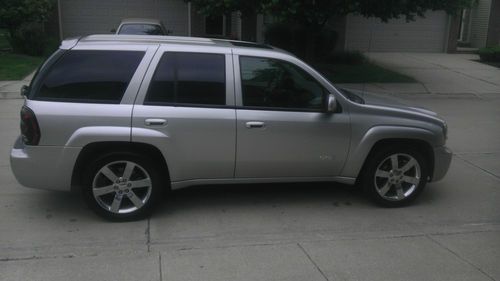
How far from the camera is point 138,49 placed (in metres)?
4.92

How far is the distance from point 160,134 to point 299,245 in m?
1.57

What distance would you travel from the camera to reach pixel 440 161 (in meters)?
5.56

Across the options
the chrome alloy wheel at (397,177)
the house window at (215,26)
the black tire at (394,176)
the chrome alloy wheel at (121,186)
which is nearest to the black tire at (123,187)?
the chrome alloy wheel at (121,186)

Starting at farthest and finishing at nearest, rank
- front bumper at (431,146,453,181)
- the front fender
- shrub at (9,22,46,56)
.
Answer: shrub at (9,22,46,56)
front bumper at (431,146,453,181)
the front fender

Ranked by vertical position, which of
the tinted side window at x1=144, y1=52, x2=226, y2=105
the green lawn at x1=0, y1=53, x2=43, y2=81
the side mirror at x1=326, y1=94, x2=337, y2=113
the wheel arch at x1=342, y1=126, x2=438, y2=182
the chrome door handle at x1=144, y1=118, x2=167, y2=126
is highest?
the tinted side window at x1=144, y1=52, x2=226, y2=105

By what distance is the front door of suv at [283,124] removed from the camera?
5020 mm

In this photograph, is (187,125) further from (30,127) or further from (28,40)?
(28,40)

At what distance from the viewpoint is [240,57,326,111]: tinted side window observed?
5.07 meters

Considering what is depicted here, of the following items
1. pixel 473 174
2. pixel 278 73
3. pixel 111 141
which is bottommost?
pixel 473 174

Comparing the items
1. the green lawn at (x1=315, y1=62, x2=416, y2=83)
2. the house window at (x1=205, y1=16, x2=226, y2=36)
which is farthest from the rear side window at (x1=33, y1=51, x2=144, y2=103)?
the house window at (x1=205, y1=16, x2=226, y2=36)

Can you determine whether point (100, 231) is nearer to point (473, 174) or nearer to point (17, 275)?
point (17, 275)

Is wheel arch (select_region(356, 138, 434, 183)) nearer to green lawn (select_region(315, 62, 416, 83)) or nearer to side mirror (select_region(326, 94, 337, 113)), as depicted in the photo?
side mirror (select_region(326, 94, 337, 113))

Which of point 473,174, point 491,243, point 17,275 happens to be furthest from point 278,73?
point 473,174

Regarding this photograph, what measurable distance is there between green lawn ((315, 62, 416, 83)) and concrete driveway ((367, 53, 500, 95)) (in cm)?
59
